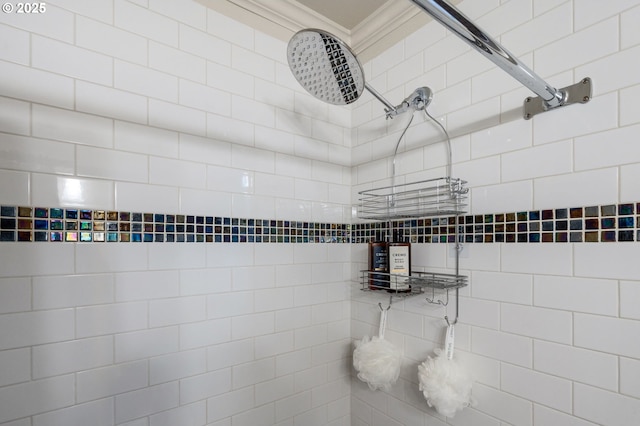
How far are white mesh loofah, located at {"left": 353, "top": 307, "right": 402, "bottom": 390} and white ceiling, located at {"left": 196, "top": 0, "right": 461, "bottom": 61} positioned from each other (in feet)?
4.06

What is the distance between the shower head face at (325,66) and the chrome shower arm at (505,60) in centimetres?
28

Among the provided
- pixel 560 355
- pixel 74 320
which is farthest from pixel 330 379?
pixel 74 320

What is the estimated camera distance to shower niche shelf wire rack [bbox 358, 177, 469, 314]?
1041 millimetres

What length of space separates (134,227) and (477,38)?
101 cm

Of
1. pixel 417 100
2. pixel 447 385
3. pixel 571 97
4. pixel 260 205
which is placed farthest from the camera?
pixel 260 205

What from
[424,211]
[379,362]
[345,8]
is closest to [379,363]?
[379,362]

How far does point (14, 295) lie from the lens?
81 cm

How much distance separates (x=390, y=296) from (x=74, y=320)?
3.47ft

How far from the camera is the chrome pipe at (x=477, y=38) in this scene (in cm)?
54

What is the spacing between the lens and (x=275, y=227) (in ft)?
4.18

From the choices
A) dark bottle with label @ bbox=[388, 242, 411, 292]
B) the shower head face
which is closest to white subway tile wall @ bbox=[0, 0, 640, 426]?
dark bottle with label @ bbox=[388, 242, 411, 292]

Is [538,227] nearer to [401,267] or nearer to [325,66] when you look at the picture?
[401,267]

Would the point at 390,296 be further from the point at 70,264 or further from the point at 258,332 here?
the point at 70,264

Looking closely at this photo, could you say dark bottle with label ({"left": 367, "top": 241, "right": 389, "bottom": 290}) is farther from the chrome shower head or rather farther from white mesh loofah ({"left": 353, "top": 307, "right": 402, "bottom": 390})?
the chrome shower head
